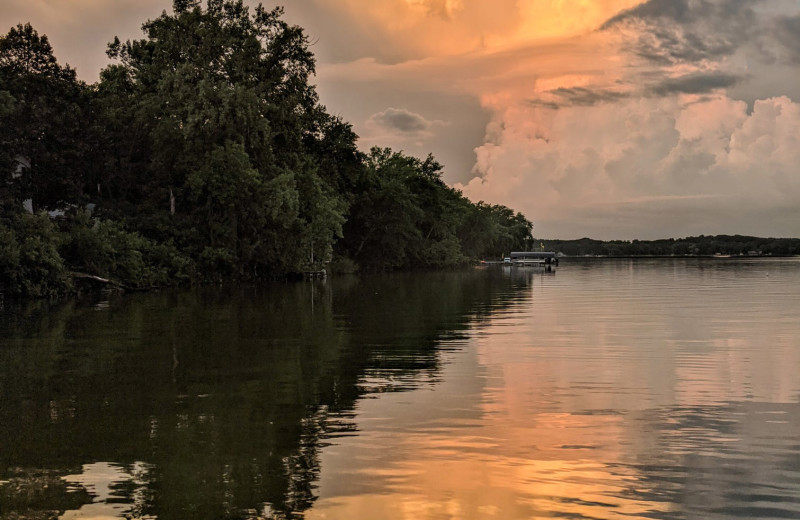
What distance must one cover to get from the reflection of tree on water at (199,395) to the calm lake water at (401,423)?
0.05 meters

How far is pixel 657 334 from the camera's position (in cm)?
2644

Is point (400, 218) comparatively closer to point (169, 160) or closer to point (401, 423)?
point (169, 160)

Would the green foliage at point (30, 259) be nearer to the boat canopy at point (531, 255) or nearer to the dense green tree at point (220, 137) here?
the dense green tree at point (220, 137)

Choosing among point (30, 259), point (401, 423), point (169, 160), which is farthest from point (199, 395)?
point (169, 160)

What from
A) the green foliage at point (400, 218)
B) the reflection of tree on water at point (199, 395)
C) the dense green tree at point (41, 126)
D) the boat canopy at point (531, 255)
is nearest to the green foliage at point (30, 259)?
the dense green tree at point (41, 126)

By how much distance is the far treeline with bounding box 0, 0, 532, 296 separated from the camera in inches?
2095

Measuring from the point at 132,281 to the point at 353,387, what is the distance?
43.4m

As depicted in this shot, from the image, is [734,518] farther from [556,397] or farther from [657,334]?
[657,334]

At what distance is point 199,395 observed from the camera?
1561 cm

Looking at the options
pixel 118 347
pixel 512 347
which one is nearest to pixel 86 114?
pixel 118 347

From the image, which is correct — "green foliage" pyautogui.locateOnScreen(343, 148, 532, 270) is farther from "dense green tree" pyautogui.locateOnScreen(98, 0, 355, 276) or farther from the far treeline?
"dense green tree" pyautogui.locateOnScreen(98, 0, 355, 276)

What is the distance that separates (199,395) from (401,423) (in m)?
4.47

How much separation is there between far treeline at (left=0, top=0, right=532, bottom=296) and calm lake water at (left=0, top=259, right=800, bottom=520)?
Answer: 29.0 metres

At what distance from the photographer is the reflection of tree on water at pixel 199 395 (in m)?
9.66
